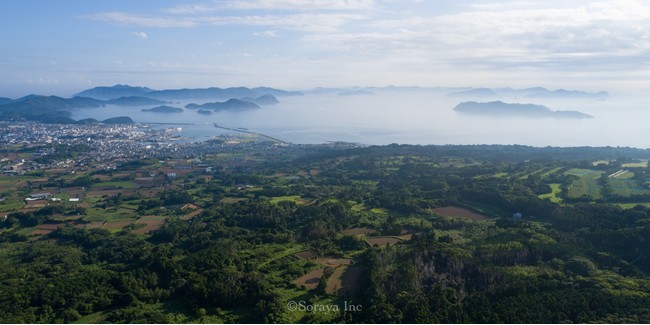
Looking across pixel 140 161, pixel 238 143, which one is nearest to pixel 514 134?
pixel 238 143

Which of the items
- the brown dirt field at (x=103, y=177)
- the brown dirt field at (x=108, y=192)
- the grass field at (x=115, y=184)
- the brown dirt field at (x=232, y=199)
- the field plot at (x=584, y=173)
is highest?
the field plot at (x=584, y=173)

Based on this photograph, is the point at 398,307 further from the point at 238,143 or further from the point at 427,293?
the point at 238,143

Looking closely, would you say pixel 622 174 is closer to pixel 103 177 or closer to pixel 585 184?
pixel 585 184

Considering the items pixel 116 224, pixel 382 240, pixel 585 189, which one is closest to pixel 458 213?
pixel 382 240

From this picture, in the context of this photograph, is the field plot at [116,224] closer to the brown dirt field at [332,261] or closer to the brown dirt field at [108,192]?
the brown dirt field at [108,192]

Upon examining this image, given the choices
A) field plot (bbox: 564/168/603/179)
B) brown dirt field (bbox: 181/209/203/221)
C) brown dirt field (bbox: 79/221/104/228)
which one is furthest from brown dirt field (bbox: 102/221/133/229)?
field plot (bbox: 564/168/603/179)

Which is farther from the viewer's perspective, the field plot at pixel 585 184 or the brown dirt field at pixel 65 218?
the field plot at pixel 585 184

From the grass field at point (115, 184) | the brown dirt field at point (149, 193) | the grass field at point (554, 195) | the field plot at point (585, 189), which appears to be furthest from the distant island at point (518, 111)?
the brown dirt field at point (149, 193)
